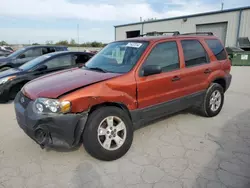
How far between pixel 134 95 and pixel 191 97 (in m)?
1.47

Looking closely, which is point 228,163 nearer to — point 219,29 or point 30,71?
point 30,71

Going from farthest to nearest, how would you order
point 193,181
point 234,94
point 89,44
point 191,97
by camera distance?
point 89,44, point 234,94, point 191,97, point 193,181

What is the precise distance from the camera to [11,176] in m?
2.65

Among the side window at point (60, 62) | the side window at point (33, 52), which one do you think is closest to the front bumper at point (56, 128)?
the side window at point (60, 62)

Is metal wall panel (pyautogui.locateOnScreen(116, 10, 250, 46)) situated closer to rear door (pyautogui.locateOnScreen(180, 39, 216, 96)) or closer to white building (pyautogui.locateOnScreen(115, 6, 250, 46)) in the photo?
white building (pyautogui.locateOnScreen(115, 6, 250, 46))

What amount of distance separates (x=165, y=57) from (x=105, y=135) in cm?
169

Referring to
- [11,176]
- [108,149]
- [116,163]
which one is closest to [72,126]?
[108,149]

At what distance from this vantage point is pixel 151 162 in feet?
9.58

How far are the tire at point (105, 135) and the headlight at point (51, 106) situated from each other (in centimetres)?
35

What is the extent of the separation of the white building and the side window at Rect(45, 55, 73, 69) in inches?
716

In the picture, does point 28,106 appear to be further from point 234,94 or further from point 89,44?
point 89,44

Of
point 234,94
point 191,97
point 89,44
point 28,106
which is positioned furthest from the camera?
point 89,44

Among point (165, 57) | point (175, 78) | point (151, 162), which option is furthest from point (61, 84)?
point (175, 78)

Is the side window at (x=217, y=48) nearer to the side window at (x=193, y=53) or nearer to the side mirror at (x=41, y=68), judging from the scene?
Answer: the side window at (x=193, y=53)
